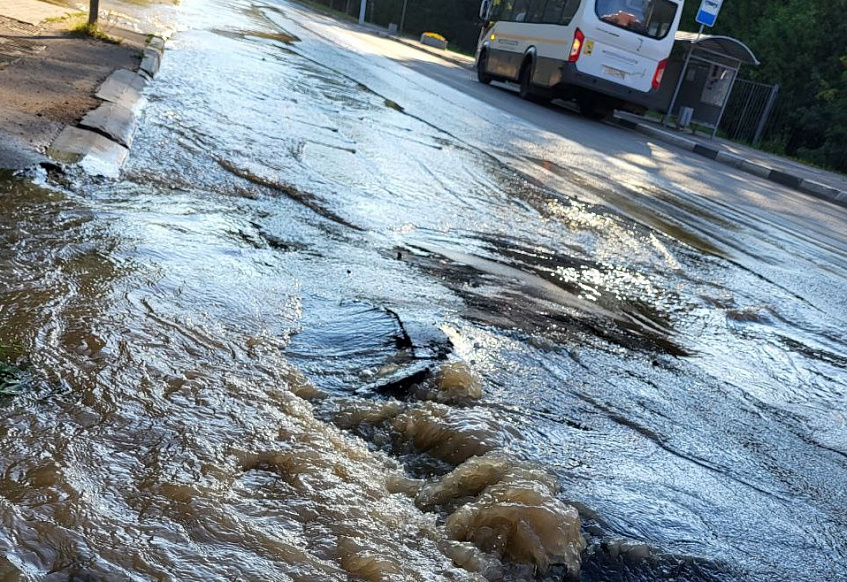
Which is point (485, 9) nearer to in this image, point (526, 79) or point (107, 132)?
point (526, 79)

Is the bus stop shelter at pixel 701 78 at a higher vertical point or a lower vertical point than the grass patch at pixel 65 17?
higher

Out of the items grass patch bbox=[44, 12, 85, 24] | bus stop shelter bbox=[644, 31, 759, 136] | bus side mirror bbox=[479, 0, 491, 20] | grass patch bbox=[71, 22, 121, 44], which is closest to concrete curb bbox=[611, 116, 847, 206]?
bus stop shelter bbox=[644, 31, 759, 136]

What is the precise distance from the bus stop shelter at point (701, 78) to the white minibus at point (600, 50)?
2983 mm

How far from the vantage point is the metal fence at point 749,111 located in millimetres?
22375

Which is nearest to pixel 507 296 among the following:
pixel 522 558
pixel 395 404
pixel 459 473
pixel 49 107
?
pixel 395 404

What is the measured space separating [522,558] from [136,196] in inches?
126

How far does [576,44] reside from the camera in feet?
50.7

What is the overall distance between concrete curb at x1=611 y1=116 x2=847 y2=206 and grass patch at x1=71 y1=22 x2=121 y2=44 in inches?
457

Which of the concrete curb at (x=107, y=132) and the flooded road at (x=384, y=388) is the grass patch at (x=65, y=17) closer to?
the concrete curb at (x=107, y=132)

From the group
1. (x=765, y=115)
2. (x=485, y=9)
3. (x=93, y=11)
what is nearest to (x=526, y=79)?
(x=485, y=9)

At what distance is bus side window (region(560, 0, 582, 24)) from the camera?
15.7m

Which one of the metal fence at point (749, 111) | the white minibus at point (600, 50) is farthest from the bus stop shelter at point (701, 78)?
the white minibus at point (600, 50)

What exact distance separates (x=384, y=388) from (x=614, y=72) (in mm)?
14463

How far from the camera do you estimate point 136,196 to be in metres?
4.32
